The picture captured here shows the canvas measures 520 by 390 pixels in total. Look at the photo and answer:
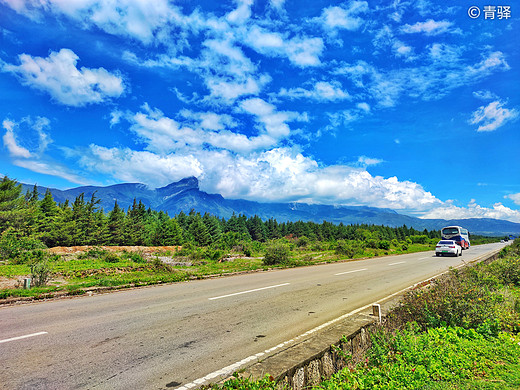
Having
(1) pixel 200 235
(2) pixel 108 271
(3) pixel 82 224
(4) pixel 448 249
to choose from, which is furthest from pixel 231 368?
(1) pixel 200 235

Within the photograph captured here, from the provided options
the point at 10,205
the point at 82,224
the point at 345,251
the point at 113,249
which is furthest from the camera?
the point at 82,224

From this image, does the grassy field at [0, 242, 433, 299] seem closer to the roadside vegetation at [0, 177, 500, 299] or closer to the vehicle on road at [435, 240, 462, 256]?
the roadside vegetation at [0, 177, 500, 299]

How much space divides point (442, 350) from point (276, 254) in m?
17.9

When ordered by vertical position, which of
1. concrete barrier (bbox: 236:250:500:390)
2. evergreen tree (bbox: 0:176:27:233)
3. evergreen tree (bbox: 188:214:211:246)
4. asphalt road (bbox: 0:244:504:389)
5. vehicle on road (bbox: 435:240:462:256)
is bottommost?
vehicle on road (bbox: 435:240:462:256)

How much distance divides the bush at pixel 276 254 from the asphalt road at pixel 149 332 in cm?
1214

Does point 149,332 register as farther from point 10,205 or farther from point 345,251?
point 10,205

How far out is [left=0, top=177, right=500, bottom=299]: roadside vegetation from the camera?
13.9 meters

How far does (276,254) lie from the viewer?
21.6 metres

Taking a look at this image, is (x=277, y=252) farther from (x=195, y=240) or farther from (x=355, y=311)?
(x=195, y=240)

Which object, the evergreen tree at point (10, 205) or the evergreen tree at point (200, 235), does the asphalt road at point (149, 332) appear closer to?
the evergreen tree at point (10, 205)

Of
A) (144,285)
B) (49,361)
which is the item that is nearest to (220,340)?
(49,361)

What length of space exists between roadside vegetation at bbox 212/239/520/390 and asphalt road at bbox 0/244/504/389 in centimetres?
158

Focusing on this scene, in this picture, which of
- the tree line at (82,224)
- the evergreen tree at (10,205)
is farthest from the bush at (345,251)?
the evergreen tree at (10,205)

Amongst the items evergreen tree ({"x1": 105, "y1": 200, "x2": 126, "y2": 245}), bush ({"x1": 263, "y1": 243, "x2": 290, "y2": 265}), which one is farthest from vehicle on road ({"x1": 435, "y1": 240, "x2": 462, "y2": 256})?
evergreen tree ({"x1": 105, "y1": 200, "x2": 126, "y2": 245})
